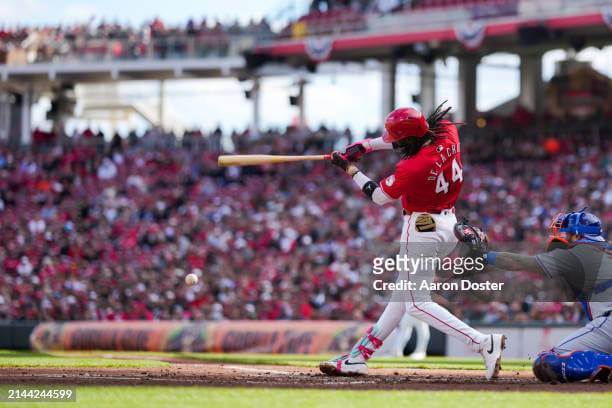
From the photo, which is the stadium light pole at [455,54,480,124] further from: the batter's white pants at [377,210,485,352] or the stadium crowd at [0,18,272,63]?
the batter's white pants at [377,210,485,352]

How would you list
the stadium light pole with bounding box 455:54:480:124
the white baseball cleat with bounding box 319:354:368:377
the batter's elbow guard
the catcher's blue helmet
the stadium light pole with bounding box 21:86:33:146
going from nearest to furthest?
1. the catcher's blue helmet
2. the batter's elbow guard
3. the white baseball cleat with bounding box 319:354:368:377
4. the stadium light pole with bounding box 455:54:480:124
5. the stadium light pole with bounding box 21:86:33:146

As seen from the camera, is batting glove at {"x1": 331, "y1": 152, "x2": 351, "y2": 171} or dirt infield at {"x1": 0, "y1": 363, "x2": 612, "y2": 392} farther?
batting glove at {"x1": 331, "y1": 152, "x2": 351, "y2": 171}

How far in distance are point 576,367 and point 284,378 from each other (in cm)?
222

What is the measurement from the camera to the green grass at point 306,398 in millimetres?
7184

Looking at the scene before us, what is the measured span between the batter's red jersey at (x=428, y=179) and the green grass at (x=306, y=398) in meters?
1.73

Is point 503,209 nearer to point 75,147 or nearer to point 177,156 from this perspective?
point 177,156

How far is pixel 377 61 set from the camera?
105ft

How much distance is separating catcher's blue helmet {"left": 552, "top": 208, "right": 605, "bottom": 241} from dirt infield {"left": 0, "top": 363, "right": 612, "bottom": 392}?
3.71 feet

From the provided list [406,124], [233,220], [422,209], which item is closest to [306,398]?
[422,209]

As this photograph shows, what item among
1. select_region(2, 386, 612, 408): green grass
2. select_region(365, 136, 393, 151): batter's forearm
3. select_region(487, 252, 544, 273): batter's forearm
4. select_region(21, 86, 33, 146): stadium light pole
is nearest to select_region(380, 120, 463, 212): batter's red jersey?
select_region(365, 136, 393, 151): batter's forearm

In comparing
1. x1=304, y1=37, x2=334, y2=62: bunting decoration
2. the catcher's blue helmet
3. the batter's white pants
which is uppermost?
x1=304, y1=37, x2=334, y2=62: bunting decoration

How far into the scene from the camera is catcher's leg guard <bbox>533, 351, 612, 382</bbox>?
895 cm

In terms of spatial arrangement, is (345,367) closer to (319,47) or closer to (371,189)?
(371,189)

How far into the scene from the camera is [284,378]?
30.5 feet
